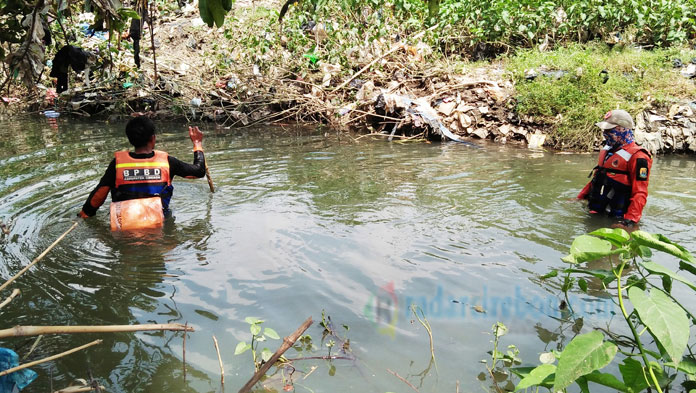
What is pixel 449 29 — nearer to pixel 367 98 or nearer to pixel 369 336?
pixel 367 98

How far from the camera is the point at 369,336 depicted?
3535 millimetres

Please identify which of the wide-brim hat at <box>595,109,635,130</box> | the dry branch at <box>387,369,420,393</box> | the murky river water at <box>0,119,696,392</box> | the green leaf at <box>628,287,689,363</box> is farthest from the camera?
the wide-brim hat at <box>595,109,635,130</box>

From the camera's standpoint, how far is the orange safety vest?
5.16 metres

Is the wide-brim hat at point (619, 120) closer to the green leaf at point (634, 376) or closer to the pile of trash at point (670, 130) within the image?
the green leaf at point (634, 376)


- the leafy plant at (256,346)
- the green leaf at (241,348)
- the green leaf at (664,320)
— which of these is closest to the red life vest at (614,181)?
the green leaf at (664,320)

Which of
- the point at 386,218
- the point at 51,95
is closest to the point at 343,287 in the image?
the point at 386,218

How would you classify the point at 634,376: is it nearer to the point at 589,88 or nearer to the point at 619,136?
the point at 619,136

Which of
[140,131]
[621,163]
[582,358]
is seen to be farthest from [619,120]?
[140,131]

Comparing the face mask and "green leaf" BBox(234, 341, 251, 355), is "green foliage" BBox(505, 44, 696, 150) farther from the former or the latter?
"green leaf" BBox(234, 341, 251, 355)

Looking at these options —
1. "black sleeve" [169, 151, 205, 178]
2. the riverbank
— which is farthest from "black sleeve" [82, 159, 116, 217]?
the riverbank

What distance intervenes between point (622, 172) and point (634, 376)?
3.39 metres

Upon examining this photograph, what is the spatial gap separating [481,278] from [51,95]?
42.8 ft

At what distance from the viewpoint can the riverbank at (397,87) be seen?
9.59m

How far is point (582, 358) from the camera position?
211cm
